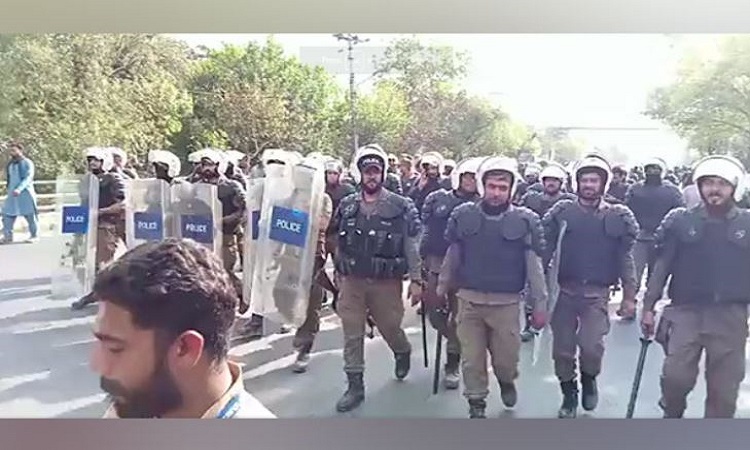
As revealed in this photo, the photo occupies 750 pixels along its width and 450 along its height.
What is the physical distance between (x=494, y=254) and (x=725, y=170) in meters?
0.68

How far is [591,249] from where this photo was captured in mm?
2510

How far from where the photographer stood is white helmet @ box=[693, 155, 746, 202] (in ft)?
8.02

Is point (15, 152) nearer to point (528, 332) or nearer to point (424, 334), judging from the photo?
point (424, 334)

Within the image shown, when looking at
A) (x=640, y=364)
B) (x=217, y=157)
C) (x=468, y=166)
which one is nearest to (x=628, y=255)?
(x=640, y=364)

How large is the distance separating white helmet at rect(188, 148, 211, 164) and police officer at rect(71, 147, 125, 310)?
197mm

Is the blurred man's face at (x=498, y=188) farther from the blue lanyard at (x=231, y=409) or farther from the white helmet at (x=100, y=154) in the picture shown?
the white helmet at (x=100, y=154)

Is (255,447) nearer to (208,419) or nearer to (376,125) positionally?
(208,419)

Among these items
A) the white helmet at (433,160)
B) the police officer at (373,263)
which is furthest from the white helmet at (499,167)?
the police officer at (373,263)

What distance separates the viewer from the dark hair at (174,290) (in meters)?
2.36

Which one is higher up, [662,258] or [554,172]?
[554,172]

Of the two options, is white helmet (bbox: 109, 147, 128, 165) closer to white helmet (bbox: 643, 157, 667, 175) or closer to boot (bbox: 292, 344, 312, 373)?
boot (bbox: 292, 344, 312, 373)

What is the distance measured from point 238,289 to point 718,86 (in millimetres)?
1454

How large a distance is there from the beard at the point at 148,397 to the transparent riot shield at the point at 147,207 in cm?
39

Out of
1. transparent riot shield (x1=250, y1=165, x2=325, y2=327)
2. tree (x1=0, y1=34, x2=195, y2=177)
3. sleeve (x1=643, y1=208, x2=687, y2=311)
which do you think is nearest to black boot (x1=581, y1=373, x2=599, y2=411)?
sleeve (x1=643, y1=208, x2=687, y2=311)
